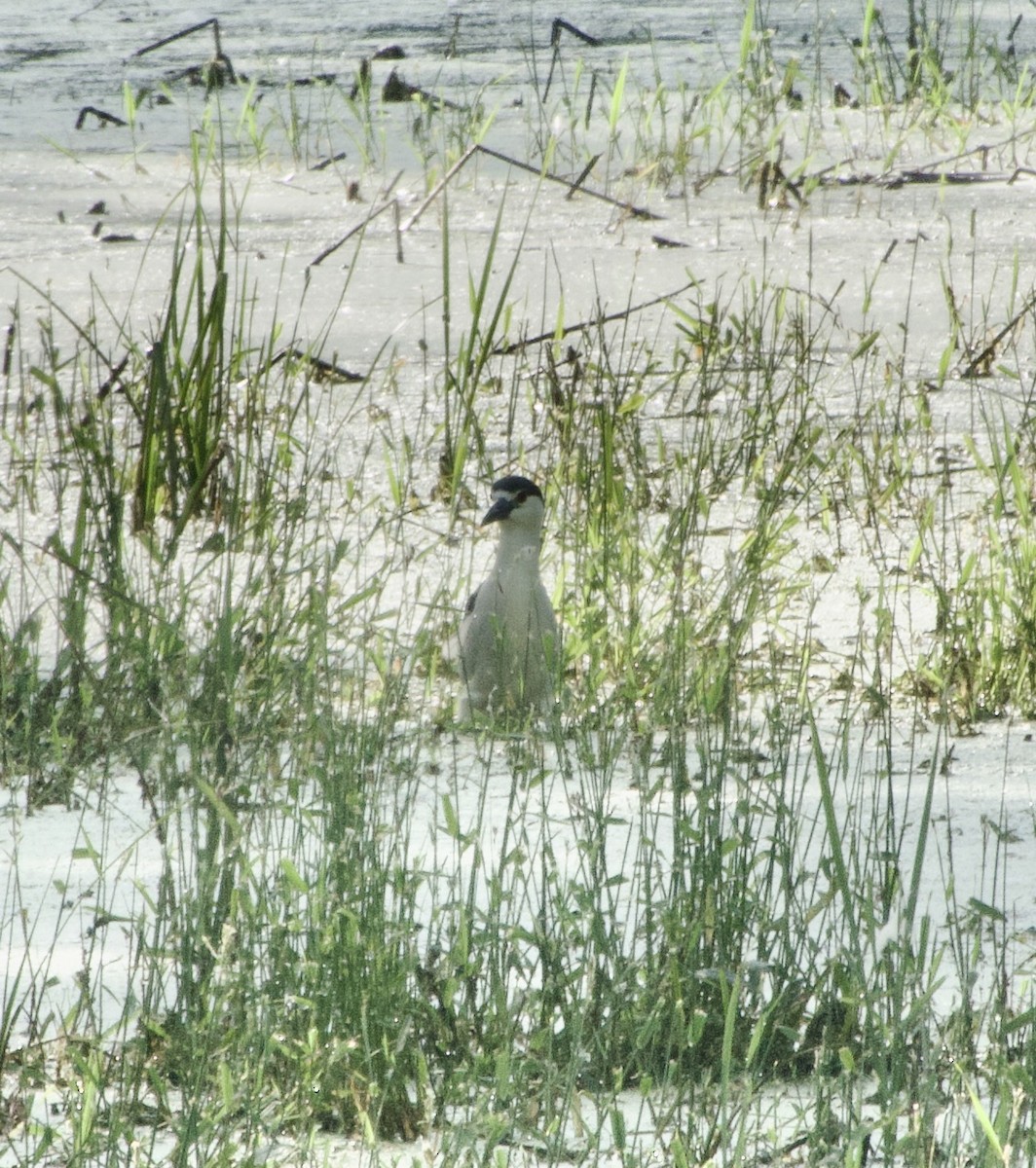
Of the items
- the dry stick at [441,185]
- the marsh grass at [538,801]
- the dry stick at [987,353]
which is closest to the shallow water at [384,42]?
the dry stick at [441,185]

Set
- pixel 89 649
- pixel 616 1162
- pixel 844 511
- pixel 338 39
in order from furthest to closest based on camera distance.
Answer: pixel 338 39
pixel 844 511
pixel 89 649
pixel 616 1162

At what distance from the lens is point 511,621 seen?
10.9 ft

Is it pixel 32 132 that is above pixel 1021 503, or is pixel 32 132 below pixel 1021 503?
above

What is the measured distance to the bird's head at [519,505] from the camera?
3.50 m

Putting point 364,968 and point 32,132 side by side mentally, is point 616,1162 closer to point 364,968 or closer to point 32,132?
point 364,968

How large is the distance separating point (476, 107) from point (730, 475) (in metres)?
3.85

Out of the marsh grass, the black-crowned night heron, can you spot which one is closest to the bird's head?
the black-crowned night heron

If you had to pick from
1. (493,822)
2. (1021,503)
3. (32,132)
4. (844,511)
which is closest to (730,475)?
(844,511)

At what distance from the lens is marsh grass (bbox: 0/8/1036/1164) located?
180 centimetres

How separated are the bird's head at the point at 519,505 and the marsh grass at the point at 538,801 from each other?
15cm

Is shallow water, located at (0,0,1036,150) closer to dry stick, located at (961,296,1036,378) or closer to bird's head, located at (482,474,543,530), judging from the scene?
dry stick, located at (961,296,1036,378)

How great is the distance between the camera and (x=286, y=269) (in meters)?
6.13

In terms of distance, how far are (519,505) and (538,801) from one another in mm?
918

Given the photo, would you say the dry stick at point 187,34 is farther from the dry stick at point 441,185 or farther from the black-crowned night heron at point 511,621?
the black-crowned night heron at point 511,621
